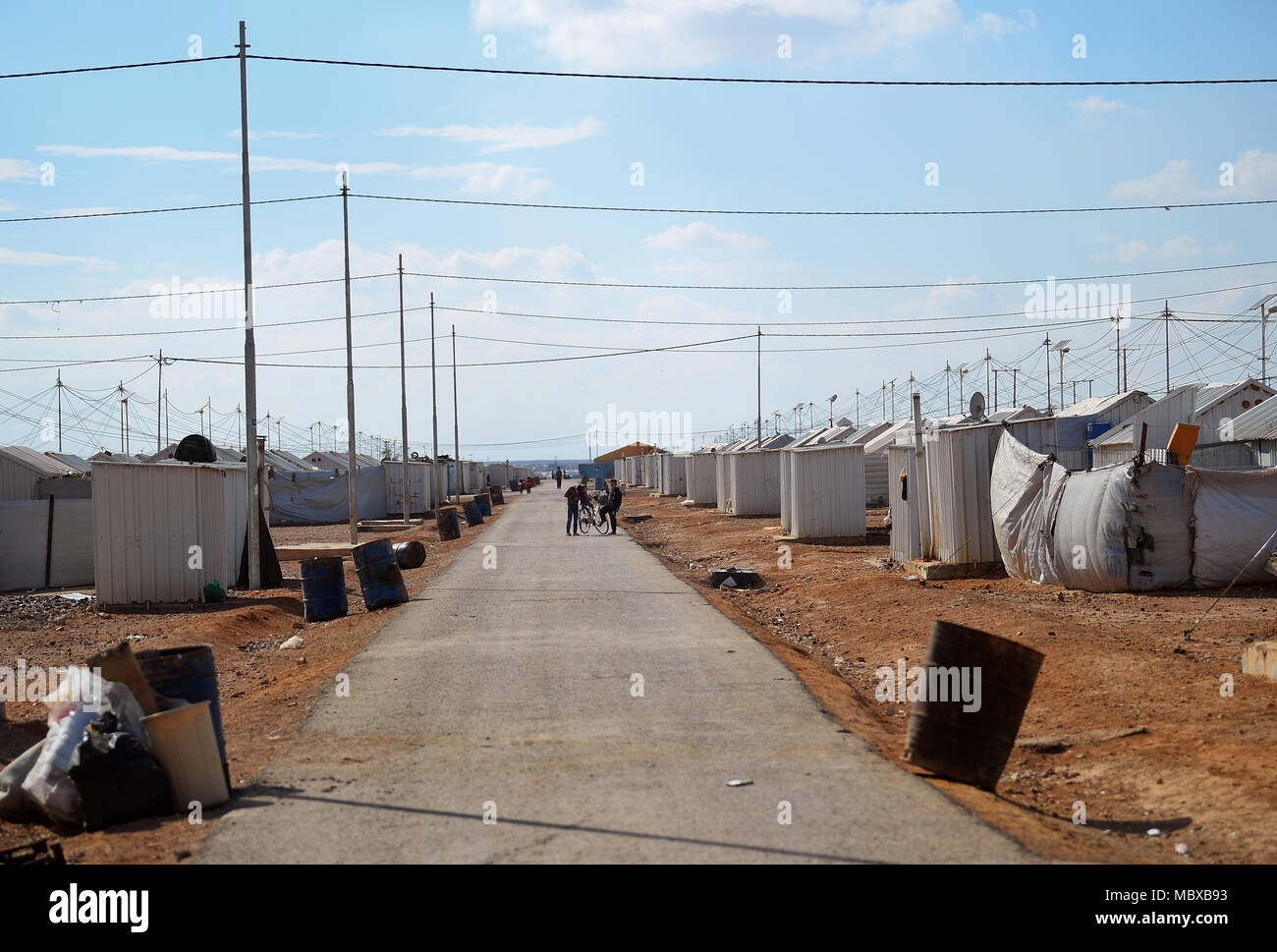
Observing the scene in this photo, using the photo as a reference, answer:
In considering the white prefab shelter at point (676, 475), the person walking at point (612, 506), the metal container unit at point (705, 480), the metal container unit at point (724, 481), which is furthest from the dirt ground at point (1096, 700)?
the white prefab shelter at point (676, 475)

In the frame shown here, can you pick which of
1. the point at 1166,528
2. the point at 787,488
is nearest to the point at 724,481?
the point at 787,488

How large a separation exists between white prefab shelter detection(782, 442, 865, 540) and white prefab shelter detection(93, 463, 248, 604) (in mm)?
16000

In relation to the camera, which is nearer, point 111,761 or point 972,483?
point 111,761

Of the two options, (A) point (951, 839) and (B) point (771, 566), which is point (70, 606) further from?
(A) point (951, 839)

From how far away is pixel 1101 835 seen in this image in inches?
268

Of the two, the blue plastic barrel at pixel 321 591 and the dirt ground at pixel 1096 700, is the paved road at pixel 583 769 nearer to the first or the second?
→ the dirt ground at pixel 1096 700

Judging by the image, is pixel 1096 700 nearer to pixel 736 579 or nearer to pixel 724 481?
pixel 736 579

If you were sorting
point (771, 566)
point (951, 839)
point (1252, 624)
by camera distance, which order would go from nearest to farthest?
1. point (951, 839)
2. point (1252, 624)
3. point (771, 566)

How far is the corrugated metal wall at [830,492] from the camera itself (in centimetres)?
3019

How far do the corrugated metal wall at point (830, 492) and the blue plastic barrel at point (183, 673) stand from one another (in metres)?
23.7

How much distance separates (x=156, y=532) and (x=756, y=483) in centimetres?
2850

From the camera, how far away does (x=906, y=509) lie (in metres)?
22.0
